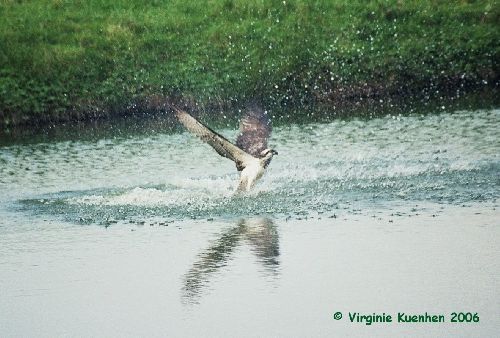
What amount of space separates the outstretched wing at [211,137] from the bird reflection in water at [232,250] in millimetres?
1134

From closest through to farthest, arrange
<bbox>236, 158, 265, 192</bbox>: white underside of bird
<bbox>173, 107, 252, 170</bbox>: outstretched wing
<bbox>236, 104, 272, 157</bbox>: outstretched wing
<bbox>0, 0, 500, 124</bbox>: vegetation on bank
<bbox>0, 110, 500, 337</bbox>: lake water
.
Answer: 1. <bbox>0, 110, 500, 337</bbox>: lake water
2. <bbox>173, 107, 252, 170</bbox>: outstretched wing
3. <bbox>236, 158, 265, 192</bbox>: white underside of bird
4. <bbox>236, 104, 272, 157</bbox>: outstretched wing
5. <bbox>0, 0, 500, 124</bbox>: vegetation on bank

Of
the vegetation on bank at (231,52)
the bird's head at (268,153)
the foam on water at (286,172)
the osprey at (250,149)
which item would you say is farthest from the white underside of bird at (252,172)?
the vegetation on bank at (231,52)

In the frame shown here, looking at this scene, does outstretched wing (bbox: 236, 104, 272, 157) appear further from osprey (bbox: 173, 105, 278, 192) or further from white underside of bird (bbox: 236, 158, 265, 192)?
white underside of bird (bbox: 236, 158, 265, 192)

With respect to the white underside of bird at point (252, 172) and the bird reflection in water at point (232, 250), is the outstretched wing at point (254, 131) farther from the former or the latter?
the bird reflection in water at point (232, 250)

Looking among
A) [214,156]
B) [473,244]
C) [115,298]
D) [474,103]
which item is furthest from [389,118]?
[115,298]

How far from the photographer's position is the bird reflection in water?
44.2 ft

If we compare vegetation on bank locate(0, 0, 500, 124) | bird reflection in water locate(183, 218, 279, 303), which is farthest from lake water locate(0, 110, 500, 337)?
vegetation on bank locate(0, 0, 500, 124)

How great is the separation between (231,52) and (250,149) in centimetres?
1153

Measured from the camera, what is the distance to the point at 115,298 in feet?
43.5

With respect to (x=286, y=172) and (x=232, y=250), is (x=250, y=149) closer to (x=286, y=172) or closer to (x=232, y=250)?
(x=286, y=172)

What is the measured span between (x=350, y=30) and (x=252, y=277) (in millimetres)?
16798

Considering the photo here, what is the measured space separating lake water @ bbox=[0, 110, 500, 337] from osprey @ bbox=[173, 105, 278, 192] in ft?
1.40

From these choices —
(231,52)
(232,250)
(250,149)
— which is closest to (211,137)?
(250,149)

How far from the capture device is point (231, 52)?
2900cm
